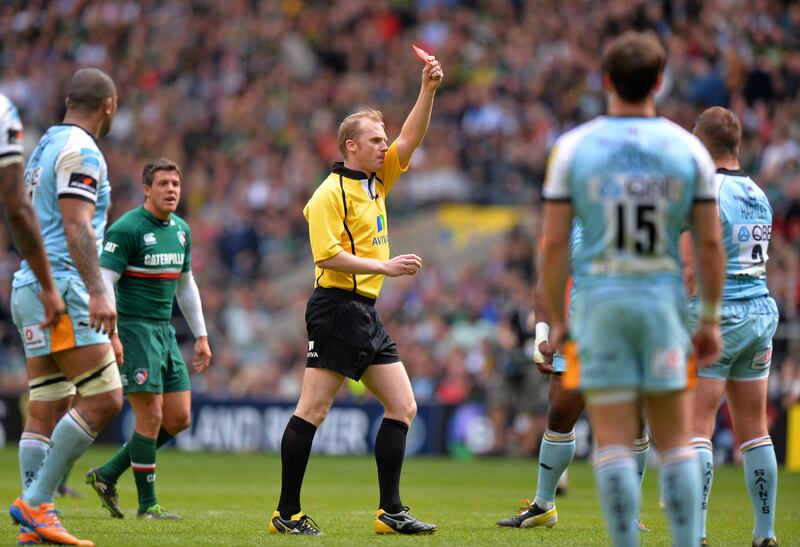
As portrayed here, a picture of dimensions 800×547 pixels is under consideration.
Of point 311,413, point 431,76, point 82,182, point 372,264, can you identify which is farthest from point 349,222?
point 82,182

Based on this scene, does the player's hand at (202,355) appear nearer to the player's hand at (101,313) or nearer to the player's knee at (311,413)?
the player's knee at (311,413)

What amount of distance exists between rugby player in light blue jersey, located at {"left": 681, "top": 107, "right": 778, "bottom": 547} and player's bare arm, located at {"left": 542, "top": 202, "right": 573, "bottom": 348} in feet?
6.63

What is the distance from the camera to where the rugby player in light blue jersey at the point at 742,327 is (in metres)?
7.45

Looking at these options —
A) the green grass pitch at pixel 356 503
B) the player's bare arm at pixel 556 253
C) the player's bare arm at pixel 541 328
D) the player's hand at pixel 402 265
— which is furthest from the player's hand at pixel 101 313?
the player's bare arm at pixel 541 328

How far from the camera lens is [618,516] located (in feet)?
18.0

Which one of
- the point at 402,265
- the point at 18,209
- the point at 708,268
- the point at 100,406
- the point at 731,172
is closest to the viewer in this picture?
the point at 708,268

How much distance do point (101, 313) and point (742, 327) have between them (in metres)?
3.71

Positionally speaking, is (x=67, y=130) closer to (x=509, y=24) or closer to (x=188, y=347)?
(x=188, y=347)

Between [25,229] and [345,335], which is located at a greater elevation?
[25,229]

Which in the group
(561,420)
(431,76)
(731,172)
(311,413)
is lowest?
(561,420)

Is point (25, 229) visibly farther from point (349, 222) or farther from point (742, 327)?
point (742, 327)

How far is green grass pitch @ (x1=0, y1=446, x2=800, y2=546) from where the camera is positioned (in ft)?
25.8

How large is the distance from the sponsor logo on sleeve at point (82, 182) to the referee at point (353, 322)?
1.54 m

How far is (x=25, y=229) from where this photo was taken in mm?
6242
